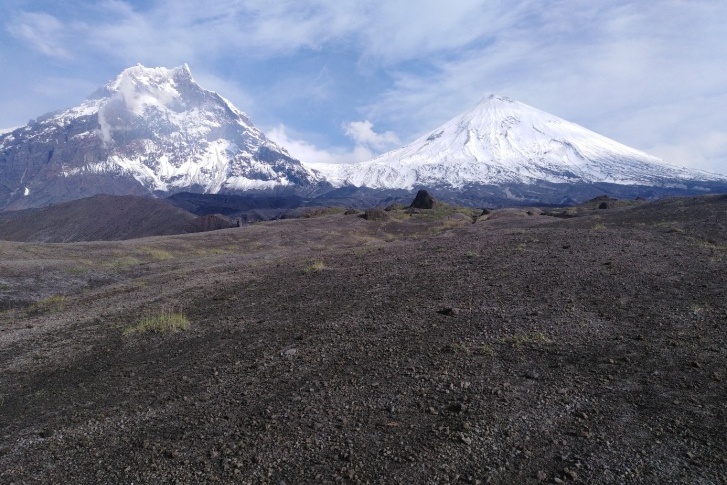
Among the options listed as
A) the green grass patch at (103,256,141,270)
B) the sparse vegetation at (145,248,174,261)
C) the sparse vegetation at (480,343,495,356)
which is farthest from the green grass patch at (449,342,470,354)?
the sparse vegetation at (145,248,174,261)

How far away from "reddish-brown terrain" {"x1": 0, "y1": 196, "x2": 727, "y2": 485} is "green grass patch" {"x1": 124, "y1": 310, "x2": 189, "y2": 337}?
32 centimetres

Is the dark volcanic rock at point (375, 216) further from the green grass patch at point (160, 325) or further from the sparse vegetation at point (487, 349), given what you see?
the sparse vegetation at point (487, 349)

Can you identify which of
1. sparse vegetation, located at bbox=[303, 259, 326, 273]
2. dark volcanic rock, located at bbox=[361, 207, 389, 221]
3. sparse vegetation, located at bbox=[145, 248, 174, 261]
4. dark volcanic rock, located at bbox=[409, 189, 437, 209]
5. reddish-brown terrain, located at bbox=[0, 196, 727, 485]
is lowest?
sparse vegetation, located at bbox=[145, 248, 174, 261]

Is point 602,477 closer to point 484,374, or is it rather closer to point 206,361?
point 484,374

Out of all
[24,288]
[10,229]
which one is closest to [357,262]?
[24,288]

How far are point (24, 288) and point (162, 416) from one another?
14188 mm

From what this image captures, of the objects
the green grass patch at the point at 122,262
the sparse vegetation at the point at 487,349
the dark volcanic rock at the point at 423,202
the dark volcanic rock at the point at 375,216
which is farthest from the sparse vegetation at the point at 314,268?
the dark volcanic rock at the point at 423,202

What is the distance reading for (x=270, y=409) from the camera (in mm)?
5891

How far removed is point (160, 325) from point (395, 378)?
580 cm

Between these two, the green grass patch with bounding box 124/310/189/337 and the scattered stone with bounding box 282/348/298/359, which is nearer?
the scattered stone with bounding box 282/348/298/359

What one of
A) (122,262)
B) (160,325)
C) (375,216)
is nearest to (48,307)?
(160,325)

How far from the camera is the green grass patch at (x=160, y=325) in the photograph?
31.5ft

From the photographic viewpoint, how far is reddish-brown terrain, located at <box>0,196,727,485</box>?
4.75 metres

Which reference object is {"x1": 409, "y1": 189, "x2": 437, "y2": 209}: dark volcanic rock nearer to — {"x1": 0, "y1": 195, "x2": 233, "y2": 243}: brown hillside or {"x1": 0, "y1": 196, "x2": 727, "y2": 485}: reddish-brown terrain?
{"x1": 0, "y1": 195, "x2": 233, "y2": 243}: brown hillside
